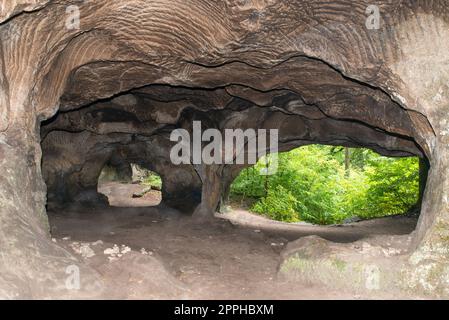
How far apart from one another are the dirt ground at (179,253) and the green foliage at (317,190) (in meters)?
3.79

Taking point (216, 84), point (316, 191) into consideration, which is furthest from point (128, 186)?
point (216, 84)

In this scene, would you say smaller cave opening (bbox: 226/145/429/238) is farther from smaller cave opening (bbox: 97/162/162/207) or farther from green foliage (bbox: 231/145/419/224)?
smaller cave opening (bbox: 97/162/162/207)

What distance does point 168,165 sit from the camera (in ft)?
44.7

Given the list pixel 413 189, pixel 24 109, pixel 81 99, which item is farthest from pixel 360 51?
pixel 413 189

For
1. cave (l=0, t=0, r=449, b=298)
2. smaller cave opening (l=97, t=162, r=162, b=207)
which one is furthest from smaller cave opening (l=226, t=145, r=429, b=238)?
cave (l=0, t=0, r=449, b=298)

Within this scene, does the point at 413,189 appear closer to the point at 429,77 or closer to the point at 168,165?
the point at 168,165

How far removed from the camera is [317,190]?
19.3 metres

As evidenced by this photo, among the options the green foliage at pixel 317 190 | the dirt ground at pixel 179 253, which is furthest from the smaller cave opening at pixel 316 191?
the dirt ground at pixel 179 253

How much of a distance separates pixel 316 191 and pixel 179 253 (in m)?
13.2

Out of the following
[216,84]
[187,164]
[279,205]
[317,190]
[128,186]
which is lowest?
[279,205]

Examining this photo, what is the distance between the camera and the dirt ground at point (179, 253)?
483 cm

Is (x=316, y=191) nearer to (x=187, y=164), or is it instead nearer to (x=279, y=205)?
(x=279, y=205)

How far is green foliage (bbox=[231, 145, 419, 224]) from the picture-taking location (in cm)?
1691

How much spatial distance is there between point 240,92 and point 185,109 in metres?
2.62
